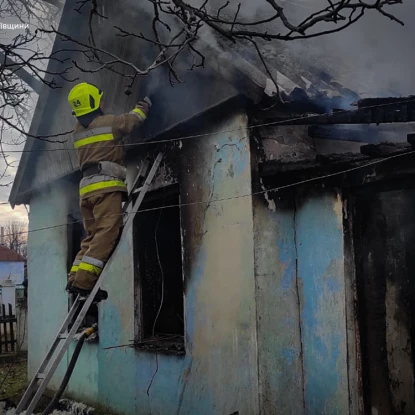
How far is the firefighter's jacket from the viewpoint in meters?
4.89

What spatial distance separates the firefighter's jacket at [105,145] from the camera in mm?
4887

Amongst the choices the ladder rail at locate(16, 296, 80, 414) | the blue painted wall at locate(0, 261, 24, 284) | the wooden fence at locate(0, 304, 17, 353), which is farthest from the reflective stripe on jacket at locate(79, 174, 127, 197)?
the blue painted wall at locate(0, 261, 24, 284)

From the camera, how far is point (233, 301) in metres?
4.49

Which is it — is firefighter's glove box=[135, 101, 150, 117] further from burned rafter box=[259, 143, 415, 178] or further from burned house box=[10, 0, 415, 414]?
burned rafter box=[259, 143, 415, 178]

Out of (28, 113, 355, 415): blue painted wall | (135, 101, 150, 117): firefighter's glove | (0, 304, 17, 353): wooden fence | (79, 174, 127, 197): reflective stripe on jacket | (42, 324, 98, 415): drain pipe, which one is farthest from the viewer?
(0, 304, 17, 353): wooden fence

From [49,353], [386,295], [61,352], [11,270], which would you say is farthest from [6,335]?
[11,270]

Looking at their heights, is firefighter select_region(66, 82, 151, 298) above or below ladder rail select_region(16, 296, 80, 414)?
above

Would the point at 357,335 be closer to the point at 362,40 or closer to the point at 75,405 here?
the point at 362,40

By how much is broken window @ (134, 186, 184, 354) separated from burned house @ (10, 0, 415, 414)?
0.32m

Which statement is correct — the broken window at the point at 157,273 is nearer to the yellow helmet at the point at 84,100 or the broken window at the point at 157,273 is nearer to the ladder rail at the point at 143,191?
the ladder rail at the point at 143,191

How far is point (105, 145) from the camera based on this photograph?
16.2 feet

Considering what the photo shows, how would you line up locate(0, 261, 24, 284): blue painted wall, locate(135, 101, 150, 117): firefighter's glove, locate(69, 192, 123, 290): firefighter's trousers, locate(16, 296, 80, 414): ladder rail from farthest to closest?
locate(0, 261, 24, 284): blue painted wall, locate(135, 101, 150, 117): firefighter's glove, locate(69, 192, 123, 290): firefighter's trousers, locate(16, 296, 80, 414): ladder rail

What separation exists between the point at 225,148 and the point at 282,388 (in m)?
1.97

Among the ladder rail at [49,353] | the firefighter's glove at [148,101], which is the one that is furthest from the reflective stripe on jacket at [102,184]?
the ladder rail at [49,353]
